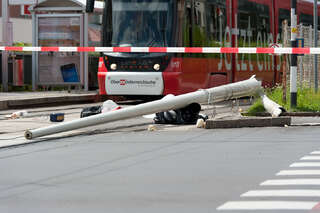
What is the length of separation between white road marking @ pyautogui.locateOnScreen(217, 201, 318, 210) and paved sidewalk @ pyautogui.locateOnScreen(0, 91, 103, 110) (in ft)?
46.6

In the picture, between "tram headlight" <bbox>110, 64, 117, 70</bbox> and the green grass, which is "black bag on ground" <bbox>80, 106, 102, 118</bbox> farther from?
"tram headlight" <bbox>110, 64, 117, 70</bbox>

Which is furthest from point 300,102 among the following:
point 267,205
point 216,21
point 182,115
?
point 267,205

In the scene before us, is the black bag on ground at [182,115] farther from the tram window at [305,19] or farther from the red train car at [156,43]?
the tram window at [305,19]

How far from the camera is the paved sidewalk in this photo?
20583 millimetres

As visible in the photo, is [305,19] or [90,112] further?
[305,19]

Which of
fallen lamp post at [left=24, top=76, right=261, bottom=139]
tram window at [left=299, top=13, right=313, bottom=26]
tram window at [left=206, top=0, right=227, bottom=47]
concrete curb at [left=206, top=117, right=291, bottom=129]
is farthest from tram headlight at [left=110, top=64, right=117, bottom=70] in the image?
tram window at [left=299, top=13, right=313, bottom=26]

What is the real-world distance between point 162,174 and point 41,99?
44.9ft

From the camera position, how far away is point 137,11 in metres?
20.6

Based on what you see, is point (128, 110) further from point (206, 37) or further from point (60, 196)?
point (206, 37)

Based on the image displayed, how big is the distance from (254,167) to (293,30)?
7457 mm

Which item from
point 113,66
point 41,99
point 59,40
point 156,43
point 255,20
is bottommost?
point 41,99

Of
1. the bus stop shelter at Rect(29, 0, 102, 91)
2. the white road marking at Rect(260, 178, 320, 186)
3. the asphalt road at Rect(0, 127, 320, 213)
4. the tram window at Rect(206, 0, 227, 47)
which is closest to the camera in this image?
the asphalt road at Rect(0, 127, 320, 213)

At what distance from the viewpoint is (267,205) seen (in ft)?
21.6

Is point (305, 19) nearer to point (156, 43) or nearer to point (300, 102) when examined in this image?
point (156, 43)
